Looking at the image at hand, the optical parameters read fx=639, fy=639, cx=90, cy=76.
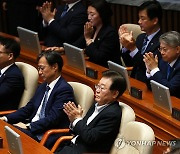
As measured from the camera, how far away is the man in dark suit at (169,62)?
182 inches

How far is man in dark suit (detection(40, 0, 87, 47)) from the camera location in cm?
627

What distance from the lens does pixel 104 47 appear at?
226 inches

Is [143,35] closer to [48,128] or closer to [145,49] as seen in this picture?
[145,49]

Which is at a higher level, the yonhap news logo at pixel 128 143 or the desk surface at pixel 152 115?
the yonhap news logo at pixel 128 143

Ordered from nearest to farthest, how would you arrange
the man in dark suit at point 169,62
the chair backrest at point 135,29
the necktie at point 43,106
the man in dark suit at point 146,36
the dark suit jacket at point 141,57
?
the man in dark suit at point 169,62 < the necktie at point 43,106 < the dark suit jacket at point 141,57 < the man in dark suit at point 146,36 < the chair backrest at point 135,29

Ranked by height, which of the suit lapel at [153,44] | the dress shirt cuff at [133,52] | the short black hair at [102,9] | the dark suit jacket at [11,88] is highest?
the short black hair at [102,9]

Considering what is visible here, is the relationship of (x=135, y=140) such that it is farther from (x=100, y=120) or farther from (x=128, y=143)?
(x=100, y=120)

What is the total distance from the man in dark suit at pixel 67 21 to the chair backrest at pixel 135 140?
8.14ft

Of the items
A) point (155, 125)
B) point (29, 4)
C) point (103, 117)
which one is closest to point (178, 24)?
point (29, 4)

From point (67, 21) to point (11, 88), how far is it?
137 cm

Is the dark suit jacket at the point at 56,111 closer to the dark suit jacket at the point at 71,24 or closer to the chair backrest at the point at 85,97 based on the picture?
the chair backrest at the point at 85,97

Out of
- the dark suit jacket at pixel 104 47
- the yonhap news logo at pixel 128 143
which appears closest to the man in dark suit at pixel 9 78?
the dark suit jacket at pixel 104 47

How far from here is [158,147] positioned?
430 centimetres

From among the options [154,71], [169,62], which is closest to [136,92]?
[154,71]
